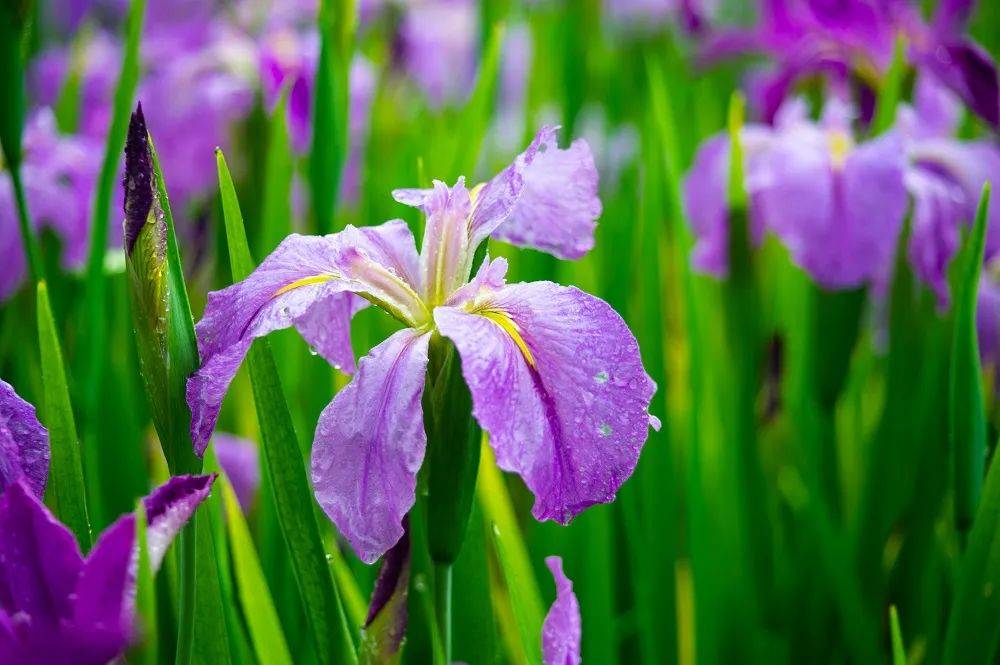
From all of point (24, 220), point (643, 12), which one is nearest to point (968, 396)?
point (24, 220)

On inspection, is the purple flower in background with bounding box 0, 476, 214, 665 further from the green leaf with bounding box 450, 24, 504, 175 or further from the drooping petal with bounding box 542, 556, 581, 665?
the green leaf with bounding box 450, 24, 504, 175

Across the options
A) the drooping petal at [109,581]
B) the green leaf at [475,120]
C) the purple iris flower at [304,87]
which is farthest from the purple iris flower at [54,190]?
the drooping petal at [109,581]

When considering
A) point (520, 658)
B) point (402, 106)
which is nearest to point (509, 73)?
point (402, 106)

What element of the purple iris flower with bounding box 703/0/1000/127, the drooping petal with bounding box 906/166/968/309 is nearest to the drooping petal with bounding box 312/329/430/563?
the drooping petal with bounding box 906/166/968/309

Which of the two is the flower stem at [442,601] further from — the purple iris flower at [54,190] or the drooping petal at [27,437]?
the purple iris flower at [54,190]

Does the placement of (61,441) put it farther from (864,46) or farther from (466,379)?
(864,46)
